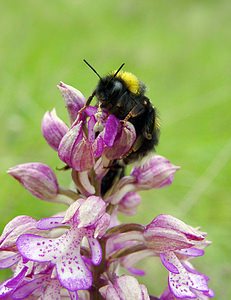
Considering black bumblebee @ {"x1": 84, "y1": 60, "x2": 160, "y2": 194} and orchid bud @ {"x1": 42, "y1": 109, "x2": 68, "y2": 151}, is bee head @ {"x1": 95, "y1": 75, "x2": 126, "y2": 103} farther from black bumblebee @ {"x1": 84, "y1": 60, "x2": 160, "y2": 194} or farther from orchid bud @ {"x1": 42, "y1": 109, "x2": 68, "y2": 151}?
orchid bud @ {"x1": 42, "y1": 109, "x2": 68, "y2": 151}

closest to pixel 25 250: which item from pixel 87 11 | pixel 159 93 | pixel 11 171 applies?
pixel 11 171

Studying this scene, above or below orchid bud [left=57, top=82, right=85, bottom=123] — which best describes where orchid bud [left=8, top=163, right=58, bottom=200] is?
below

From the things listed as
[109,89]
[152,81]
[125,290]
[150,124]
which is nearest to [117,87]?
[109,89]

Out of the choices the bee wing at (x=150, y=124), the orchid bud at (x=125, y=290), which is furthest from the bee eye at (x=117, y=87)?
the orchid bud at (x=125, y=290)

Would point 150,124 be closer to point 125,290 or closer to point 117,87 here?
point 117,87

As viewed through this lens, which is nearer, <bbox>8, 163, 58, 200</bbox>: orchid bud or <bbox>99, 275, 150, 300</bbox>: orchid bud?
<bbox>99, 275, 150, 300</bbox>: orchid bud

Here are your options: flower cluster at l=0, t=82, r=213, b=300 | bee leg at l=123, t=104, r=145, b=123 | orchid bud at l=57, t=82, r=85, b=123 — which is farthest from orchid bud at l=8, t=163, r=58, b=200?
bee leg at l=123, t=104, r=145, b=123

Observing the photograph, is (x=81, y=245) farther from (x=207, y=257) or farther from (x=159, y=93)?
(x=159, y=93)
